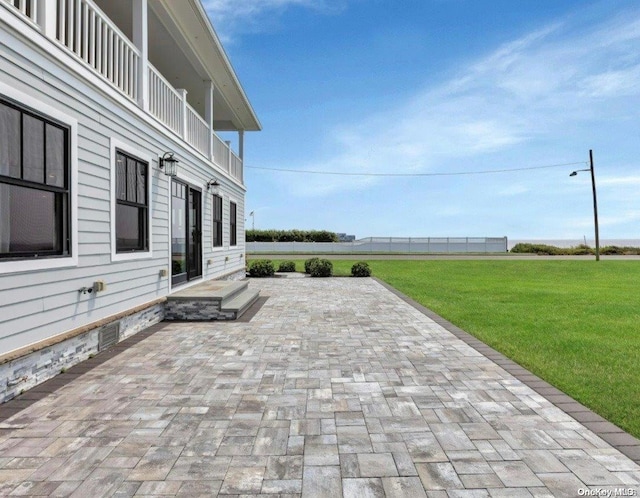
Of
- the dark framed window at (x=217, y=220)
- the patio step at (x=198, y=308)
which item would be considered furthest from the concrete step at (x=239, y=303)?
the dark framed window at (x=217, y=220)

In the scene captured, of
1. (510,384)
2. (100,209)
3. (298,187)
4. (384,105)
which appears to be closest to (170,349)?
(100,209)

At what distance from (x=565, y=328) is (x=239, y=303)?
229 inches

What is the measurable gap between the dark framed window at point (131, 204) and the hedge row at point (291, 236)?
34.1m

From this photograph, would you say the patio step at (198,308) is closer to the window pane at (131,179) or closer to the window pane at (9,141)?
the window pane at (131,179)

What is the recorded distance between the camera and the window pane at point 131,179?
5.98 meters

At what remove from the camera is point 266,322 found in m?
7.05

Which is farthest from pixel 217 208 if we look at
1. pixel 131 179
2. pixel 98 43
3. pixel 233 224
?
pixel 98 43

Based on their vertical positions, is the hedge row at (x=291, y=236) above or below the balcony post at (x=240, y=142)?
below

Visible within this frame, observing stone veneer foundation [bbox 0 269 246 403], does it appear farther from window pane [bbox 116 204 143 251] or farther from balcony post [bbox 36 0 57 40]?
balcony post [bbox 36 0 57 40]

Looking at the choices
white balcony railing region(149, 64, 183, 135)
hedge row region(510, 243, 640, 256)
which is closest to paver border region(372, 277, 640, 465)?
white balcony railing region(149, 64, 183, 135)

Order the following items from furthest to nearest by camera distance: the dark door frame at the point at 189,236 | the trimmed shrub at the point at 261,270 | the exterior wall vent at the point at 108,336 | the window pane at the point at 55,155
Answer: the trimmed shrub at the point at 261,270
the dark door frame at the point at 189,236
the exterior wall vent at the point at 108,336
the window pane at the point at 55,155

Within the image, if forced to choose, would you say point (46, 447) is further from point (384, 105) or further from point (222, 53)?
point (384, 105)

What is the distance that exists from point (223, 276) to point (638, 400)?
9.80 metres

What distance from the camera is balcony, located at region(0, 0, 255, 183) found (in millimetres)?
4473
